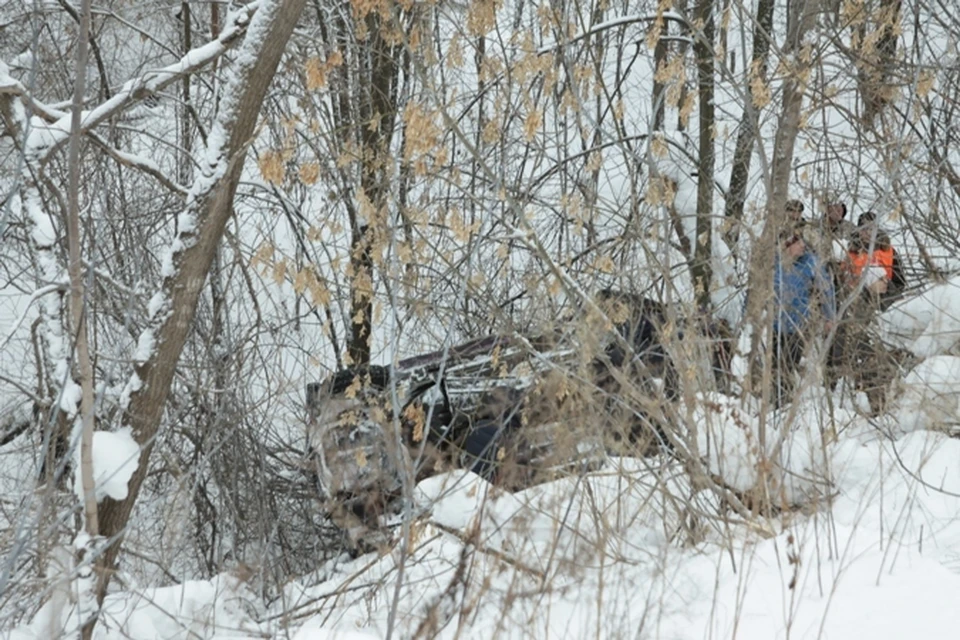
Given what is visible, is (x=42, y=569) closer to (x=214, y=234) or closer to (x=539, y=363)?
(x=214, y=234)

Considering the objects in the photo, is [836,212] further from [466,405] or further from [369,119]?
[369,119]

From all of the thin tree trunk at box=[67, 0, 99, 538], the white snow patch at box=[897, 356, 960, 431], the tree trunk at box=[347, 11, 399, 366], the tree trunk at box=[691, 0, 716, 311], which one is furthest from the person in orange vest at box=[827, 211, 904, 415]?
the thin tree trunk at box=[67, 0, 99, 538]

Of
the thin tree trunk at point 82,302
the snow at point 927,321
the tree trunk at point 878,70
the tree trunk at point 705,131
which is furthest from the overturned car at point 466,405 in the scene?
the tree trunk at point 705,131

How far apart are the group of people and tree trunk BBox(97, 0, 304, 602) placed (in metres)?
2.70

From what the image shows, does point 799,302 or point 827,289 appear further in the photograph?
point 799,302

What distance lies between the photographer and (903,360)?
22.0 feet

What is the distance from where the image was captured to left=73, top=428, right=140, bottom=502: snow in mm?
4965

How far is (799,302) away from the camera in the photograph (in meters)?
6.10

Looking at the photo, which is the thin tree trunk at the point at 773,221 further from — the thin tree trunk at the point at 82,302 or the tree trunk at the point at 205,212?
the tree trunk at the point at 205,212

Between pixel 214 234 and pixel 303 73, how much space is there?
2450mm

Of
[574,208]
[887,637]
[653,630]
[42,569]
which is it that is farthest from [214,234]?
[887,637]

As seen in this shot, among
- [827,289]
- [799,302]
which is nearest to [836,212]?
[799,302]

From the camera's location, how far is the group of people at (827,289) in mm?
5570

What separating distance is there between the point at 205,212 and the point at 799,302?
3146 mm
